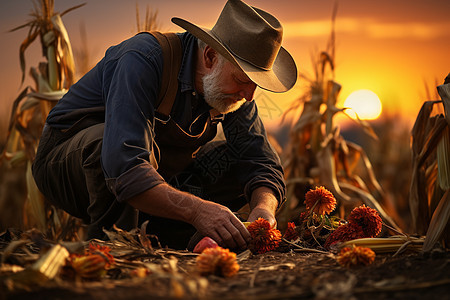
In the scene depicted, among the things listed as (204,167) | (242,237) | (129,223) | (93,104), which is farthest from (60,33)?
(242,237)

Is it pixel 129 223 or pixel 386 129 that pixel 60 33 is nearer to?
pixel 129 223

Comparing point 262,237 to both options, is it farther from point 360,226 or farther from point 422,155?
point 422,155

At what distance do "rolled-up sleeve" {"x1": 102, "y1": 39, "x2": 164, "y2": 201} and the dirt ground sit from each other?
37cm

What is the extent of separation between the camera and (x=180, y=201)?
7.58ft

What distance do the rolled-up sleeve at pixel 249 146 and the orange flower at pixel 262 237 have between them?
775 mm

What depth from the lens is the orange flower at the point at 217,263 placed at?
176cm

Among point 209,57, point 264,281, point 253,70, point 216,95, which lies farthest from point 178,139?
point 264,281

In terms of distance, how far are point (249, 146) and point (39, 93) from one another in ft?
5.48

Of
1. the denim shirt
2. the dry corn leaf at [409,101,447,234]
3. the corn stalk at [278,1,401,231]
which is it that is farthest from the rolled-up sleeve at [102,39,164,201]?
the corn stalk at [278,1,401,231]

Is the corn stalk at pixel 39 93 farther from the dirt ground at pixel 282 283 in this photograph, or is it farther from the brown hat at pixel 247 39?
the dirt ground at pixel 282 283

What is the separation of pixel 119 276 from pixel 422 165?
76.0 inches

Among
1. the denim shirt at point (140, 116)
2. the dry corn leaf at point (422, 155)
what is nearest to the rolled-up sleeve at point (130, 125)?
the denim shirt at point (140, 116)

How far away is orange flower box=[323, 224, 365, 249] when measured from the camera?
7.97ft

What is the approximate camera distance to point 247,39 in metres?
2.72
